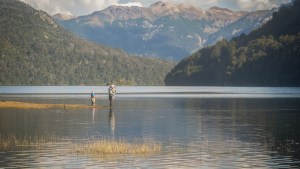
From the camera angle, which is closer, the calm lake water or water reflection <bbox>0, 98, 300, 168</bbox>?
the calm lake water

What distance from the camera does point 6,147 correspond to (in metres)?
53.3

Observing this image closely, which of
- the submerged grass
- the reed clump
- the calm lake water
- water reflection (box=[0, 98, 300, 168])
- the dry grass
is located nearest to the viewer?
the calm lake water

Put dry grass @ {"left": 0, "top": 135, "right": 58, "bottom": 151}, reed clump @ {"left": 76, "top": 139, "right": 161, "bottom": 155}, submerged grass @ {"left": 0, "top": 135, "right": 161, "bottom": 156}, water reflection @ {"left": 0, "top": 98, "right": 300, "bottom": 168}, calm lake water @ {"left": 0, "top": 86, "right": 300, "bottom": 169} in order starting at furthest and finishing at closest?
dry grass @ {"left": 0, "top": 135, "right": 58, "bottom": 151}, submerged grass @ {"left": 0, "top": 135, "right": 161, "bottom": 156}, reed clump @ {"left": 76, "top": 139, "right": 161, "bottom": 155}, water reflection @ {"left": 0, "top": 98, "right": 300, "bottom": 168}, calm lake water @ {"left": 0, "top": 86, "right": 300, "bottom": 169}

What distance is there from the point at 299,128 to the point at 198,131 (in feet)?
42.4

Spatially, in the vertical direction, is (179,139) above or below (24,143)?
below

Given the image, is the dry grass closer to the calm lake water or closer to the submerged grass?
the submerged grass

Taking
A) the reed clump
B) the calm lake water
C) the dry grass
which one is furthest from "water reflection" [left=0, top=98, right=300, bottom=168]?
the dry grass

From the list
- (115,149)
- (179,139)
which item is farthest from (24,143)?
(179,139)

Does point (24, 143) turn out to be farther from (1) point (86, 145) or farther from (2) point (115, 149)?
(2) point (115, 149)

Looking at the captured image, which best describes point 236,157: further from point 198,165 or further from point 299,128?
point 299,128

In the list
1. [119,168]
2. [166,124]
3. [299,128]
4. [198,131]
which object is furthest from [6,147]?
[299,128]


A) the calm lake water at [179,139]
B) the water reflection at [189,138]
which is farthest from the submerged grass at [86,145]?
the water reflection at [189,138]

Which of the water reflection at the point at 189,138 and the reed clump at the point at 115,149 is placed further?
the reed clump at the point at 115,149

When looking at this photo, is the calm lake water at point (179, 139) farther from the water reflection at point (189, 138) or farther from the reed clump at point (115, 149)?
the reed clump at point (115, 149)
